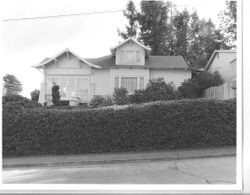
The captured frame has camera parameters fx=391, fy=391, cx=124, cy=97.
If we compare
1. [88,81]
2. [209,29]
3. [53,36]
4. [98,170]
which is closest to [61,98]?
[88,81]

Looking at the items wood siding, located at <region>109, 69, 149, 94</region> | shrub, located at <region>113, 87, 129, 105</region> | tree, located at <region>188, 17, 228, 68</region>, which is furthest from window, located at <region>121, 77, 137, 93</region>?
tree, located at <region>188, 17, 228, 68</region>

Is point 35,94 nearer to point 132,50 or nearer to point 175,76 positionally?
point 132,50

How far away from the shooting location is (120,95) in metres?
18.9

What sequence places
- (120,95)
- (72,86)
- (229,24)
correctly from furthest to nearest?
(229,24)
(72,86)
(120,95)

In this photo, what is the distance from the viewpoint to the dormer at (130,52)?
824 inches

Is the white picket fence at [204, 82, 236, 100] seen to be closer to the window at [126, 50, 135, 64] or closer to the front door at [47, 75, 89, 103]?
the window at [126, 50, 135, 64]

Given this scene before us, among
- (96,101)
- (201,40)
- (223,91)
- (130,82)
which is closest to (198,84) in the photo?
(223,91)

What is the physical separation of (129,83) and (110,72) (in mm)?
1176

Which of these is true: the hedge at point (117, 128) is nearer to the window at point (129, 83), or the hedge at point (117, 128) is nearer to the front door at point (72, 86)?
the front door at point (72, 86)

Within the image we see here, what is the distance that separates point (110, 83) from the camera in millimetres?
20672
